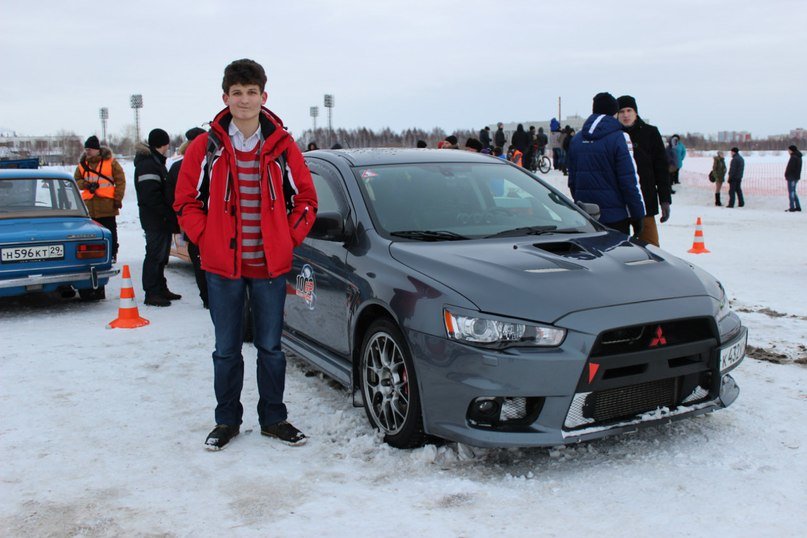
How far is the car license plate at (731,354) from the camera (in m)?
4.04

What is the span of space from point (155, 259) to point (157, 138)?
136 cm

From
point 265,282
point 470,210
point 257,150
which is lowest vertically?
point 265,282

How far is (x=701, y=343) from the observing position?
3910 millimetres

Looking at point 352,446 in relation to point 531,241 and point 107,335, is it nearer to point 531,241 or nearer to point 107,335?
point 531,241

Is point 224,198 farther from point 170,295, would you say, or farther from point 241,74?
point 170,295

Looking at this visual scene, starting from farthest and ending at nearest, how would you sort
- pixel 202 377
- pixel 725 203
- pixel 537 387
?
pixel 725 203, pixel 202 377, pixel 537 387

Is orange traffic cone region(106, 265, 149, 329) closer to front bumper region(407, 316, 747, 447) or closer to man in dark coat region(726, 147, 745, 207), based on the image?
front bumper region(407, 316, 747, 447)

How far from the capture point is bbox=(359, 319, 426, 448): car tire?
402cm

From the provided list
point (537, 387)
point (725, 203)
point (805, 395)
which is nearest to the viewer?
point (537, 387)

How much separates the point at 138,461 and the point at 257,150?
70.7 inches

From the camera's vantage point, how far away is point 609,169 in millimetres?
6652

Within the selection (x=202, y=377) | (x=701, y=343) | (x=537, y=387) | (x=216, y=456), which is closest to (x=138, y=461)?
(x=216, y=456)

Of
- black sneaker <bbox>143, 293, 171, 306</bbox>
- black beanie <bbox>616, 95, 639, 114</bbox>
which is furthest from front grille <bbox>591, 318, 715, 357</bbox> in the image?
black sneaker <bbox>143, 293, 171, 306</bbox>

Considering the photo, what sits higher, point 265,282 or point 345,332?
point 265,282
